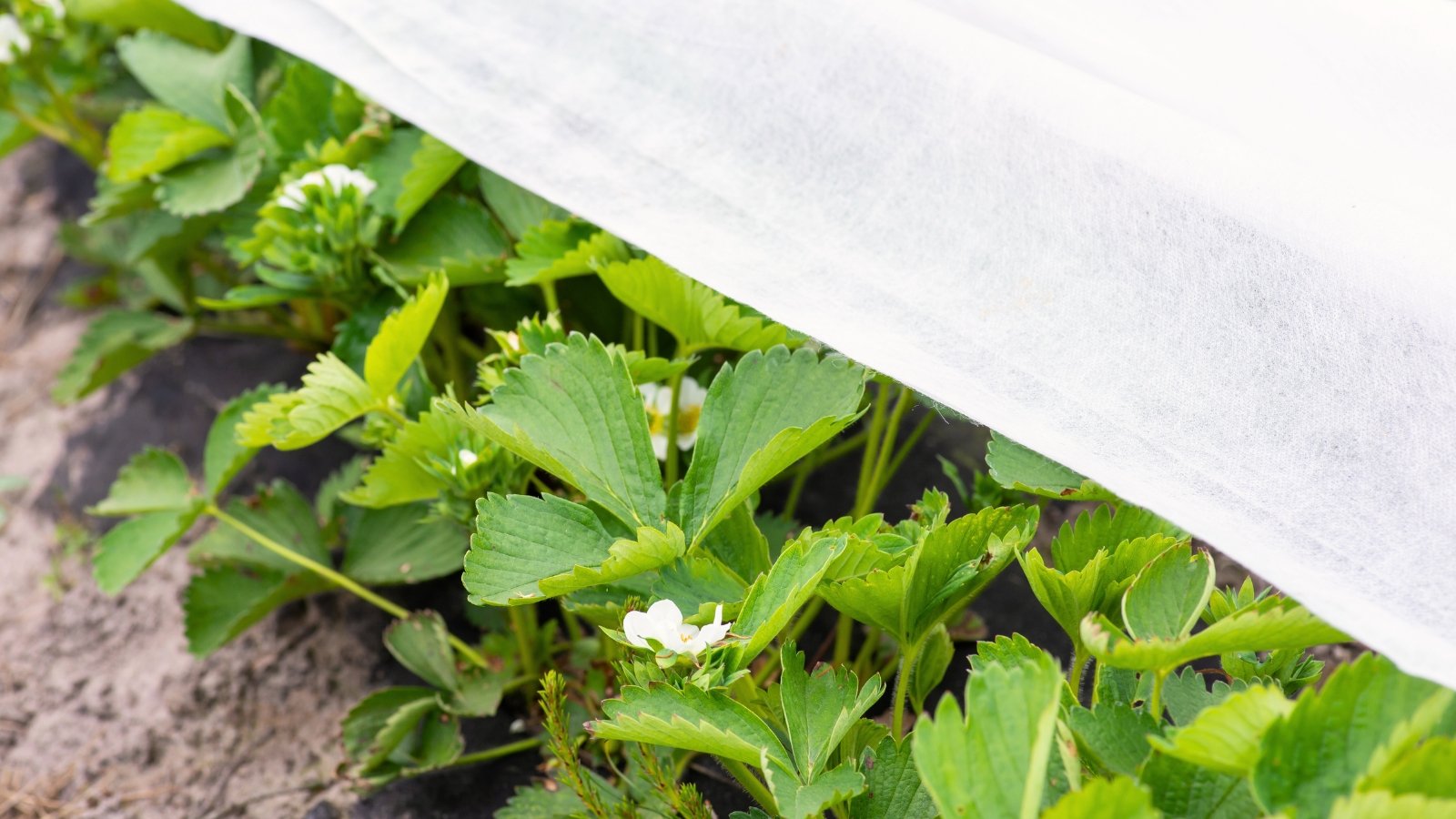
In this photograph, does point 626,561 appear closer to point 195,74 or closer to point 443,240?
point 443,240

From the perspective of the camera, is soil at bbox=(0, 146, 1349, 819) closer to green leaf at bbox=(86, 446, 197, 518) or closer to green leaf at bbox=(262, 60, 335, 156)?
green leaf at bbox=(86, 446, 197, 518)

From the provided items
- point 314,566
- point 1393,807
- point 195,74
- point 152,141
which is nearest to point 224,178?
point 152,141

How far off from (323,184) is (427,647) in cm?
47

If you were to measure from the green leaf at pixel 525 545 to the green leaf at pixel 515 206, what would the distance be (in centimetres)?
43

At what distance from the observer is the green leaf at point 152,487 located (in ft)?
3.91

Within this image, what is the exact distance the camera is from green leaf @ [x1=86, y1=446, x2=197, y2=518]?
3.91 feet

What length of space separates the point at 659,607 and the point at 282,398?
0.42 meters

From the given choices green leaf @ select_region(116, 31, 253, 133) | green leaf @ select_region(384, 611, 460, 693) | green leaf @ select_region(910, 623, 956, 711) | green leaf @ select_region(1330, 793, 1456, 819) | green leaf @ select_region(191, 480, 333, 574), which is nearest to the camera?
green leaf @ select_region(1330, 793, 1456, 819)

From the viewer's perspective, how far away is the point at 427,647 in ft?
3.64

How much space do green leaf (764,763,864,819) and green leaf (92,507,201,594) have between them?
76 centimetres

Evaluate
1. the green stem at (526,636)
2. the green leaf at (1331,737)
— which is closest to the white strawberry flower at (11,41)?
the green stem at (526,636)

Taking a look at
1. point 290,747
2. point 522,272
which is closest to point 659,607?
point 522,272

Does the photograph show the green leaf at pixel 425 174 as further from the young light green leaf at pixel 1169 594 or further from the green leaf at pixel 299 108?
the young light green leaf at pixel 1169 594

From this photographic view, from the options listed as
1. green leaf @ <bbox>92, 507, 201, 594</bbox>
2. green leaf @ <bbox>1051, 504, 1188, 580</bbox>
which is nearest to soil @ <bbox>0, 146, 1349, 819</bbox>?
green leaf @ <bbox>92, 507, 201, 594</bbox>
